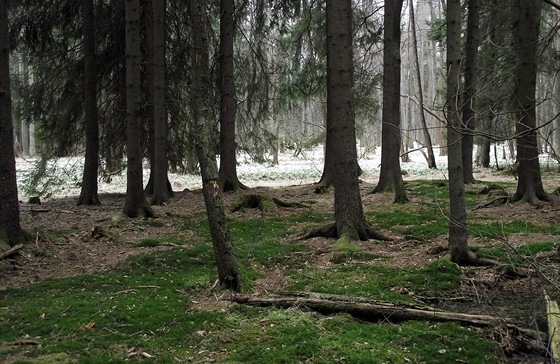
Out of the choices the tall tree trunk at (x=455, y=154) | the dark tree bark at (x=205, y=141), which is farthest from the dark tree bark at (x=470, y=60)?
the dark tree bark at (x=205, y=141)

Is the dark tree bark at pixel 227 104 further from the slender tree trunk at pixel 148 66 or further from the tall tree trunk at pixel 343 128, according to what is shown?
the tall tree trunk at pixel 343 128

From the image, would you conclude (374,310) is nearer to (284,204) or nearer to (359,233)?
(359,233)

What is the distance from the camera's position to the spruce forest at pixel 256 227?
4.49 metres

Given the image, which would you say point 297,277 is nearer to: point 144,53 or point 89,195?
point 89,195

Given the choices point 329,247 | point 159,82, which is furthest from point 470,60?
point 329,247

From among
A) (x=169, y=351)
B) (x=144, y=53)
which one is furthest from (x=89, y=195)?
(x=169, y=351)

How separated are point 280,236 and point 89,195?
21.5 ft

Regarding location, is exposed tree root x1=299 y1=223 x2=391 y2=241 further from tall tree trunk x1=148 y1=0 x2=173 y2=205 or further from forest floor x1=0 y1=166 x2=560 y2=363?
tall tree trunk x1=148 y1=0 x2=173 y2=205

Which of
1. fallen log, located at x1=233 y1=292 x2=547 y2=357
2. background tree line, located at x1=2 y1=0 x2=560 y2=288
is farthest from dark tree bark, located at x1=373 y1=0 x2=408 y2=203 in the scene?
fallen log, located at x1=233 y1=292 x2=547 y2=357

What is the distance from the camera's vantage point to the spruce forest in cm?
449

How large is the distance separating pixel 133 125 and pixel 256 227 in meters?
3.72

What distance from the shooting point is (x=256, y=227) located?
33.7 feet

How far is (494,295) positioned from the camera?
571 cm

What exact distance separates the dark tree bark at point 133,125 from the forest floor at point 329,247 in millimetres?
411
